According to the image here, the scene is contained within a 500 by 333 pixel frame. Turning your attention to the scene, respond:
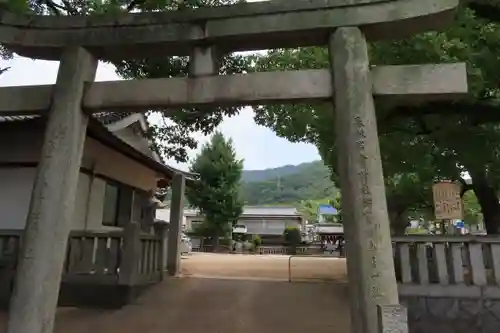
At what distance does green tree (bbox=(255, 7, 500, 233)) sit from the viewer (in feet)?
20.3

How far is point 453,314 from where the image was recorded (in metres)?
6.08

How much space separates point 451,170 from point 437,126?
44.0 inches

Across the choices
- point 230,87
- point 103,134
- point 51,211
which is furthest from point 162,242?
point 230,87

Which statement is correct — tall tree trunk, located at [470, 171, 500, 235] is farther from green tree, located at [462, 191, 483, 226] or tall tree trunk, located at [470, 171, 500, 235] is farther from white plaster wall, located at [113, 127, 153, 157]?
green tree, located at [462, 191, 483, 226]

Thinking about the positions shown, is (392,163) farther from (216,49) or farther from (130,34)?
(130,34)

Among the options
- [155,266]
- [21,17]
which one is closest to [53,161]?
[21,17]

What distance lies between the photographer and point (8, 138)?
360 inches

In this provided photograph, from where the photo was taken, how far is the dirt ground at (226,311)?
5.92 m

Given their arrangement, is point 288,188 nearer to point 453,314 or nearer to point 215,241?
point 215,241

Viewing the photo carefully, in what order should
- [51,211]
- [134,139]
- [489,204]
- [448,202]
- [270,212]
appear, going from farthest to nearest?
[270,212]
[134,139]
[489,204]
[448,202]
[51,211]

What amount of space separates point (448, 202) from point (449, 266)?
140cm

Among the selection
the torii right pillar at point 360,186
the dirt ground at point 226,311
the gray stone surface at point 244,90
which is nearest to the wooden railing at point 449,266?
the dirt ground at point 226,311

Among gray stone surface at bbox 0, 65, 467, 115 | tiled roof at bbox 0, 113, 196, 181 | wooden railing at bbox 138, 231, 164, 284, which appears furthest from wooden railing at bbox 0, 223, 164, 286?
gray stone surface at bbox 0, 65, 467, 115

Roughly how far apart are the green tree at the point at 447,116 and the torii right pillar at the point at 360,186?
565 mm
